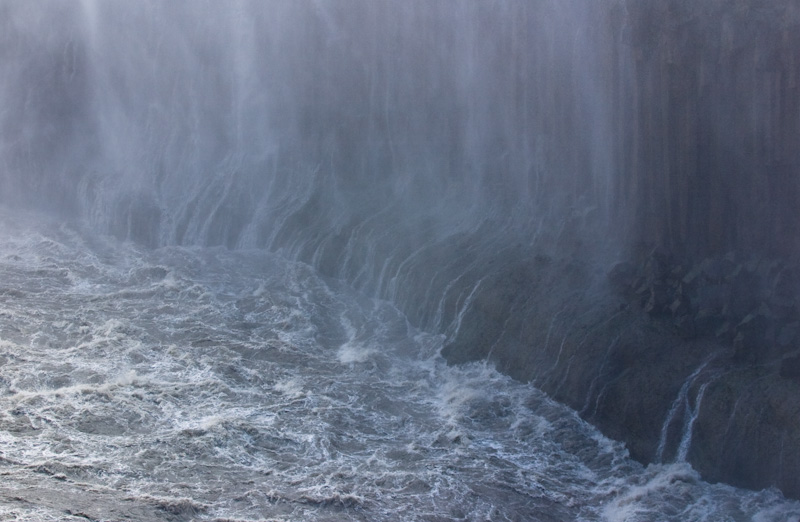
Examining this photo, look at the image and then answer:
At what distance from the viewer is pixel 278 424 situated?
42.8 feet

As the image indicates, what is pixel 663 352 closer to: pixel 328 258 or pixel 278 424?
pixel 278 424

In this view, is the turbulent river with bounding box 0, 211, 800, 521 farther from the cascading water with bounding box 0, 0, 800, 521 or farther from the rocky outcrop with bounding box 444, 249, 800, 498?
the rocky outcrop with bounding box 444, 249, 800, 498

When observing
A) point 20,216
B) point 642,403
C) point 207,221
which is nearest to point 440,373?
point 642,403

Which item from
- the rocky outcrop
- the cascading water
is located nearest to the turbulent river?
the cascading water

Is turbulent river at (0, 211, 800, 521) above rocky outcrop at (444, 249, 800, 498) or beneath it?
beneath

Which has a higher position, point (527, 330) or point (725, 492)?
point (527, 330)

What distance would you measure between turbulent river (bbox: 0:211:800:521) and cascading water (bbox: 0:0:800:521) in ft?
0.15

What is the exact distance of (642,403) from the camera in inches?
491

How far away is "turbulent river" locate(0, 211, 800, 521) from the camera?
1094 cm

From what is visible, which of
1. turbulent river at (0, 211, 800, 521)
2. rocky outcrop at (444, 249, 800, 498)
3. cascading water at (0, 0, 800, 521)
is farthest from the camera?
cascading water at (0, 0, 800, 521)

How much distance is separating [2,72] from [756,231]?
69.9 ft

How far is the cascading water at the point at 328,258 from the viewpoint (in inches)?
456

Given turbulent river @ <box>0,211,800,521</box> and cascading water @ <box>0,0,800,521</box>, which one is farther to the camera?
cascading water @ <box>0,0,800,521</box>

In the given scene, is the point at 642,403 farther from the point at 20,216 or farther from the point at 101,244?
the point at 20,216
